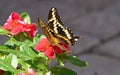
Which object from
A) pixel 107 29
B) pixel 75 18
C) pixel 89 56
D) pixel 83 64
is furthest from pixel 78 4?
pixel 83 64

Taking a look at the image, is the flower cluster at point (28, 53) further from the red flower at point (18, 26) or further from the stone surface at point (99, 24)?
the stone surface at point (99, 24)

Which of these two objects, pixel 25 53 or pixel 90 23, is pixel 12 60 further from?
pixel 90 23

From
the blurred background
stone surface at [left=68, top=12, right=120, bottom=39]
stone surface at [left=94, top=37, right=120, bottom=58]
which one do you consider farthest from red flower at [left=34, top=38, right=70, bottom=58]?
stone surface at [left=68, top=12, right=120, bottom=39]

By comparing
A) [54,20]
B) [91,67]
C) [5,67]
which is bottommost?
[5,67]

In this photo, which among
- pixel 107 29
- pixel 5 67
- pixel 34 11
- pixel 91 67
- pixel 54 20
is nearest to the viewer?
pixel 5 67

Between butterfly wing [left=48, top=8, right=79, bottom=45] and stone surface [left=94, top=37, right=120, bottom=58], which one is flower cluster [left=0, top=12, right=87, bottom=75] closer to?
butterfly wing [left=48, top=8, right=79, bottom=45]

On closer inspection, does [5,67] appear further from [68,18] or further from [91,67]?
[68,18]
